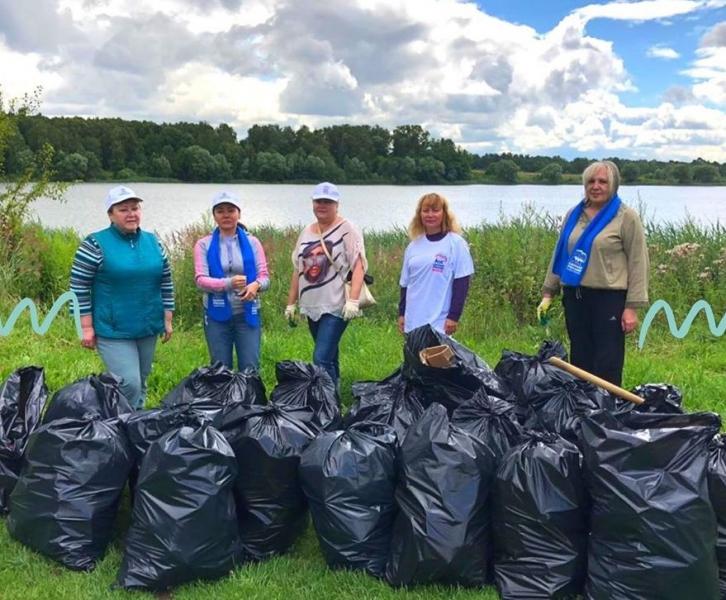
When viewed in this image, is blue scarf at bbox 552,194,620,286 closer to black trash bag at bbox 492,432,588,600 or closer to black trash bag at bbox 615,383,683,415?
black trash bag at bbox 615,383,683,415

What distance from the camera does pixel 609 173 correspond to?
13.3 feet

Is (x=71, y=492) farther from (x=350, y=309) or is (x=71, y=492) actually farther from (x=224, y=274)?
(x=350, y=309)

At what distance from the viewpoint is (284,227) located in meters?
11.9

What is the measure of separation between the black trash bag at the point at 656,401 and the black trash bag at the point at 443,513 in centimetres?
86

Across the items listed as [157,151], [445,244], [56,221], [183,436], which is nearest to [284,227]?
[56,221]

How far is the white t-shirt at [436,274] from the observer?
168 inches

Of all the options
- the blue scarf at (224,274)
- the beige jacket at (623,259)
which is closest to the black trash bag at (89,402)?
the blue scarf at (224,274)

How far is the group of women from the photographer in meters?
3.95

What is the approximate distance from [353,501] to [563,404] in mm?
1210

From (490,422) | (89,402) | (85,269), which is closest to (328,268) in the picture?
(85,269)

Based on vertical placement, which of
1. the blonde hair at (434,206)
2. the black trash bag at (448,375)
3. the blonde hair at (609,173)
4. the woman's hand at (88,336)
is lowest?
the black trash bag at (448,375)

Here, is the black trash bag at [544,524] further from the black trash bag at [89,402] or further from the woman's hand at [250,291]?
the woman's hand at [250,291]

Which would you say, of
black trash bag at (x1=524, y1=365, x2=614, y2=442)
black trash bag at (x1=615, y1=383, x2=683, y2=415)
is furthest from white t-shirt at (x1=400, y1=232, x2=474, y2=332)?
black trash bag at (x1=615, y1=383, x2=683, y2=415)

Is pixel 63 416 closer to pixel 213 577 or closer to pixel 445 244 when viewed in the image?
pixel 213 577
